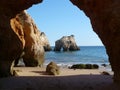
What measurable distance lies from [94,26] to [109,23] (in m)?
2.06

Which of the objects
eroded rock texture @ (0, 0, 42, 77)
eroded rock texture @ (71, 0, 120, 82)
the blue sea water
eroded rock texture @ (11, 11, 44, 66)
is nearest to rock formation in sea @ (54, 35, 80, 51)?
the blue sea water

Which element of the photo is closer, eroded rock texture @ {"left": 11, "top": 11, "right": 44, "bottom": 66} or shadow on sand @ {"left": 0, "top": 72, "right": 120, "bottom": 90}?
shadow on sand @ {"left": 0, "top": 72, "right": 120, "bottom": 90}

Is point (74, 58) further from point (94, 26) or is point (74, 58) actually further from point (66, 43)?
point (94, 26)

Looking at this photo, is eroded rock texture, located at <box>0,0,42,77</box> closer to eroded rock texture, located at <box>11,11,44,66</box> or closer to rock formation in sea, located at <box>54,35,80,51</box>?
eroded rock texture, located at <box>11,11,44,66</box>

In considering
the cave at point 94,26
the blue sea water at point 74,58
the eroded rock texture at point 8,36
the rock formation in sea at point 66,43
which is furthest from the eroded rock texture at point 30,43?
the rock formation in sea at point 66,43

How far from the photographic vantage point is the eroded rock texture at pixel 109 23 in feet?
47.5

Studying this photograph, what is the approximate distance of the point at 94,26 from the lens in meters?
16.8

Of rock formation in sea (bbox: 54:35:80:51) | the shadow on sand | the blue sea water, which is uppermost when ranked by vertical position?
rock formation in sea (bbox: 54:35:80:51)

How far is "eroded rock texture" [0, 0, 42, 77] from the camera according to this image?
18.9m

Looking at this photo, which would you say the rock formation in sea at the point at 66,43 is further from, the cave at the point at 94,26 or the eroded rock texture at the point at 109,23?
the eroded rock texture at the point at 109,23

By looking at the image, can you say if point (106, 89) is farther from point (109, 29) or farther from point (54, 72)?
point (54, 72)

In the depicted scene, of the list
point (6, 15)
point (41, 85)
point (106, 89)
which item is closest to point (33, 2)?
point (6, 15)

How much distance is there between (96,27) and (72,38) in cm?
7541

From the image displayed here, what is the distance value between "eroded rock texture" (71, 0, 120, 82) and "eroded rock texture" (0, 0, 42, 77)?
4.30 metres
